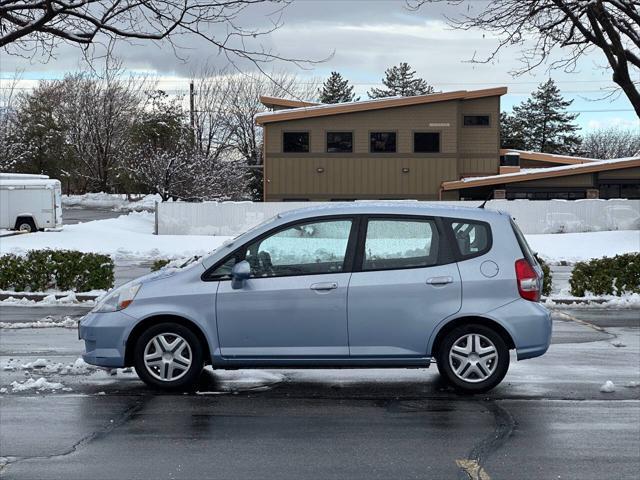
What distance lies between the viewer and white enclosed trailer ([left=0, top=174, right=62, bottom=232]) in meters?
40.2

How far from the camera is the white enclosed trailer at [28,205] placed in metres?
40.2

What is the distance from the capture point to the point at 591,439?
6.91m

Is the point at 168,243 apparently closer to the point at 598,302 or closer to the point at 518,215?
the point at 518,215

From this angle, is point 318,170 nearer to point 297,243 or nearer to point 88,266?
point 88,266

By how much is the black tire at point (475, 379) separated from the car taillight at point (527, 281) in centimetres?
45

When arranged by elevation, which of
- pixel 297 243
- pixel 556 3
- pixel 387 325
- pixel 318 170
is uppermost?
pixel 556 3

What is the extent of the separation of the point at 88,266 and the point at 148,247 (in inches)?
606

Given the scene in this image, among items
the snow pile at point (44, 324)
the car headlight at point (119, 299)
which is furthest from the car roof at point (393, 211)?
the snow pile at point (44, 324)

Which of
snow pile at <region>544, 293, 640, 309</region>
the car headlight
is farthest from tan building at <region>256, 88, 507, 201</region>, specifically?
the car headlight

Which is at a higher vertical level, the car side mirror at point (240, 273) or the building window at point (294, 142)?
the building window at point (294, 142)

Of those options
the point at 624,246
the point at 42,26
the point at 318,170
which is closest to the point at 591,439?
the point at 42,26

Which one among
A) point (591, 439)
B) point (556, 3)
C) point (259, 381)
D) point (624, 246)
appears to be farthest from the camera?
point (624, 246)

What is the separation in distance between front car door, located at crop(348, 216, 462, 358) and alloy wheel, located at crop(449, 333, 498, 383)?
28cm

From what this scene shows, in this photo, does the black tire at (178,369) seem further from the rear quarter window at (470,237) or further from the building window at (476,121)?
the building window at (476,121)
